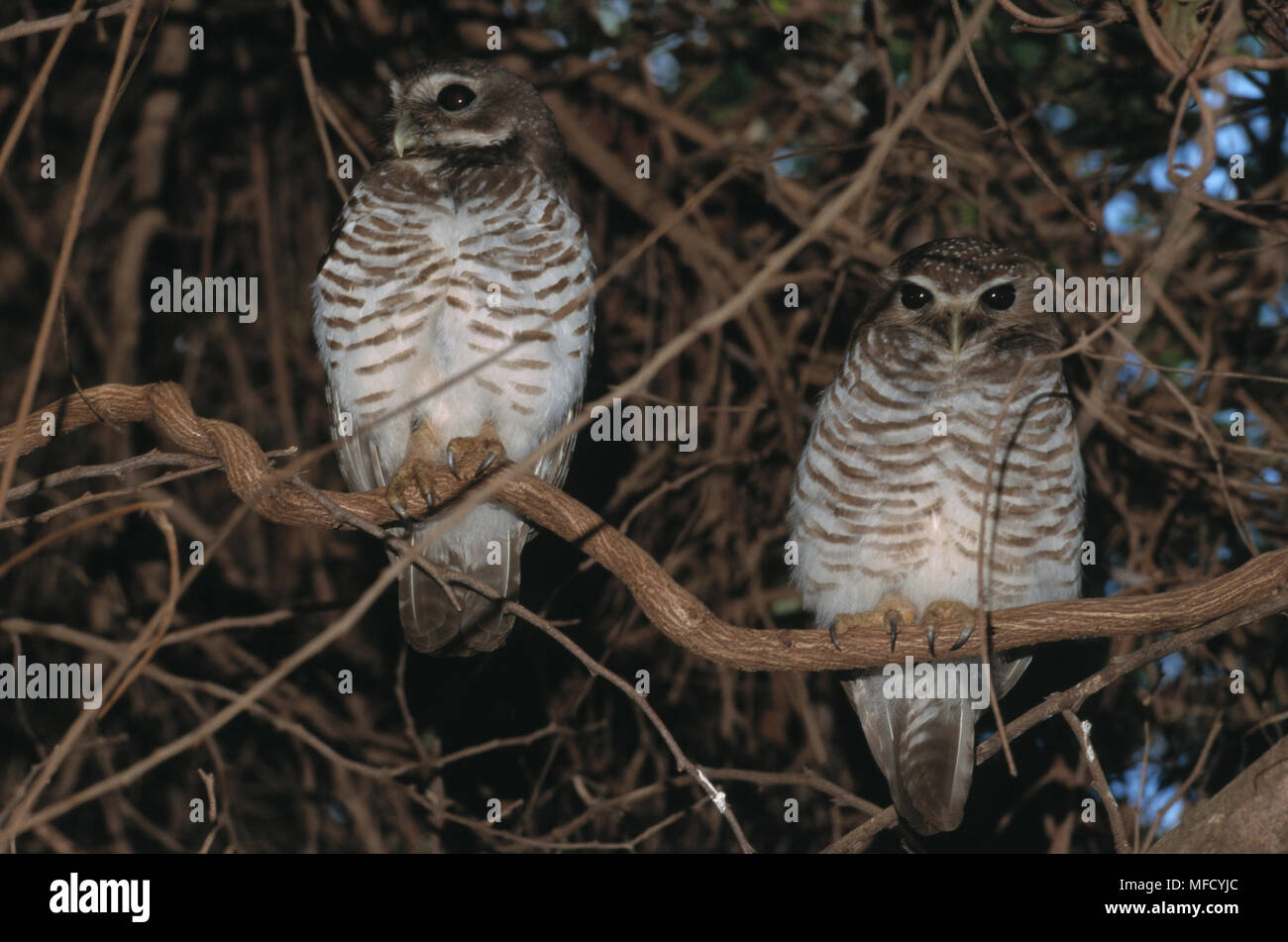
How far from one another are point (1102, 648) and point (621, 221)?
1.94 metres

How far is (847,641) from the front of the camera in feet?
8.44

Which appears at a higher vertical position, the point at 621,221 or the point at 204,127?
the point at 204,127

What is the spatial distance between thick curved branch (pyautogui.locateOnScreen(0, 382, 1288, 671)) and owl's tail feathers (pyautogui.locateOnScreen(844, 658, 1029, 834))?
62cm

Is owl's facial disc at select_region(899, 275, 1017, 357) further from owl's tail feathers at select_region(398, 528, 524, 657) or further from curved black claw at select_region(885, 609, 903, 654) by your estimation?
owl's tail feathers at select_region(398, 528, 524, 657)

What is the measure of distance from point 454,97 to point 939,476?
1467 millimetres

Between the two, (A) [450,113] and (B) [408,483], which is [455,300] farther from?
(A) [450,113]

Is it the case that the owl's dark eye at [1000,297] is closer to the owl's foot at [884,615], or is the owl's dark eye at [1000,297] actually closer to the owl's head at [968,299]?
the owl's head at [968,299]

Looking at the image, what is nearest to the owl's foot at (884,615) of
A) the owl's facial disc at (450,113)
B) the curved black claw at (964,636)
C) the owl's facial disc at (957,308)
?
the curved black claw at (964,636)

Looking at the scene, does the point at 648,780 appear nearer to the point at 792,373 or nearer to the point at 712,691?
the point at 712,691

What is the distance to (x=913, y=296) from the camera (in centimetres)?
319

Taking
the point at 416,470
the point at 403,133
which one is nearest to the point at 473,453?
the point at 416,470

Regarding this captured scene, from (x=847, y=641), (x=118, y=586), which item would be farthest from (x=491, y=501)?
(x=118, y=586)

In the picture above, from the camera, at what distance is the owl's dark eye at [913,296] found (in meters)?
3.17
